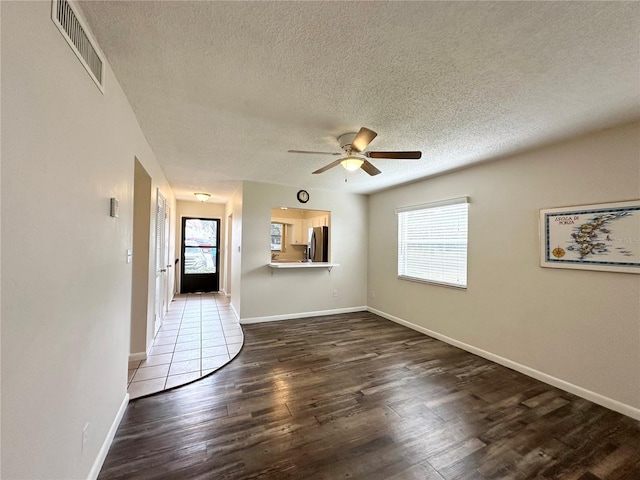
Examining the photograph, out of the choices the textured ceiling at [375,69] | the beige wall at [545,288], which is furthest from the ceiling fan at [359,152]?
the beige wall at [545,288]

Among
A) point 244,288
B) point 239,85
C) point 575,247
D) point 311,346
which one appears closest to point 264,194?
point 244,288

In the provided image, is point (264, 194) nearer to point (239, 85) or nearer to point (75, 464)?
point (239, 85)

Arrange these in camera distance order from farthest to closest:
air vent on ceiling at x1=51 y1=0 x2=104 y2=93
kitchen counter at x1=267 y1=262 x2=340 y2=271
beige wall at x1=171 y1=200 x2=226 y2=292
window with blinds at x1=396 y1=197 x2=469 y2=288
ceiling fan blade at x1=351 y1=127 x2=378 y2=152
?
beige wall at x1=171 y1=200 x2=226 y2=292, kitchen counter at x1=267 y1=262 x2=340 y2=271, window with blinds at x1=396 y1=197 x2=469 y2=288, ceiling fan blade at x1=351 y1=127 x2=378 y2=152, air vent on ceiling at x1=51 y1=0 x2=104 y2=93

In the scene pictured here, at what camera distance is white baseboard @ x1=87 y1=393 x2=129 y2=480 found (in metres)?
1.47

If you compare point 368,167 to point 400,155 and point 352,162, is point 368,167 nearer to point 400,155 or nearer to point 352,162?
point 352,162

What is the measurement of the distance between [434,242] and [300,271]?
2307 mm

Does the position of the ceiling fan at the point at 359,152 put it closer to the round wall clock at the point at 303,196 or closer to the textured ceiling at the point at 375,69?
the textured ceiling at the point at 375,69

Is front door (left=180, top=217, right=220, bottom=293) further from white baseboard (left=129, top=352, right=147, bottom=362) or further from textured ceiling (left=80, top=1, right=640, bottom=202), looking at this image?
textured ceiling (left=80, top=1, right=640, bottom=202)

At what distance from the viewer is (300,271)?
4840mm

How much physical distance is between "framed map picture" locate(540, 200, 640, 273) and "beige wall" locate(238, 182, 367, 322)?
3.07 meters

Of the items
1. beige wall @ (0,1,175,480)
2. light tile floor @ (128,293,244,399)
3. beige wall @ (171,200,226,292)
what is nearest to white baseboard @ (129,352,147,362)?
light tile floor @ (128,293,244,399)

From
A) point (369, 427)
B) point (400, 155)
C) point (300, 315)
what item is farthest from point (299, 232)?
point (369, 427)

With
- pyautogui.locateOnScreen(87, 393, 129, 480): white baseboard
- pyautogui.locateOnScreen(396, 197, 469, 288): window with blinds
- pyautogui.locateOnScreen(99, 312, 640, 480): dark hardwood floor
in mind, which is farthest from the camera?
pyautogui.locateOnScreen(396, 197, 469, 288): window with blinds

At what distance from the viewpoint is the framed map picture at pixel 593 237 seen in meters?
2.15
